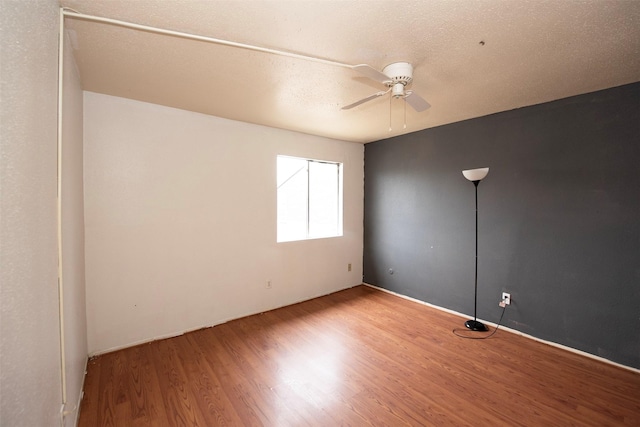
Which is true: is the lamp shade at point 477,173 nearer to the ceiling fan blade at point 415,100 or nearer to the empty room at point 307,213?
the empty room at point 307,213

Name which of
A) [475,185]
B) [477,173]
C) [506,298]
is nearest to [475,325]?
[506,298]

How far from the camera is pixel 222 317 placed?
3.17 meters

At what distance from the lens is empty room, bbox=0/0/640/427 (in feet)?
4.36

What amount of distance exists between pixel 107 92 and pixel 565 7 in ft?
10.9

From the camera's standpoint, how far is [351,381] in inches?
85.1

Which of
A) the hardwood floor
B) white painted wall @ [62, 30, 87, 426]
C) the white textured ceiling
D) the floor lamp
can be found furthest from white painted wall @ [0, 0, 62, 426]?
the floor lamp

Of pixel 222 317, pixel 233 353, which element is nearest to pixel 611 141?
pixel 233 353

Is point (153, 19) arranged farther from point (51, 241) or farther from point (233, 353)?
point (233, 353)

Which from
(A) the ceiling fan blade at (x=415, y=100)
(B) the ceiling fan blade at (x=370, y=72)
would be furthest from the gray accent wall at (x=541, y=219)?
(B) the ceiling fan blade at (x=370, y=72)

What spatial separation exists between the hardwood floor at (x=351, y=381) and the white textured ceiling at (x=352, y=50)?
240 cm

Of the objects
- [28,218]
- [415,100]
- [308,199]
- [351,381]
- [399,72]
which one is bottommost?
[351,381]

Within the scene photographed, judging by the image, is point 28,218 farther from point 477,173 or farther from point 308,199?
point 477,173

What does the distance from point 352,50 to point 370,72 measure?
0.27 metres

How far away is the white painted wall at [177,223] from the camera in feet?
8.07
